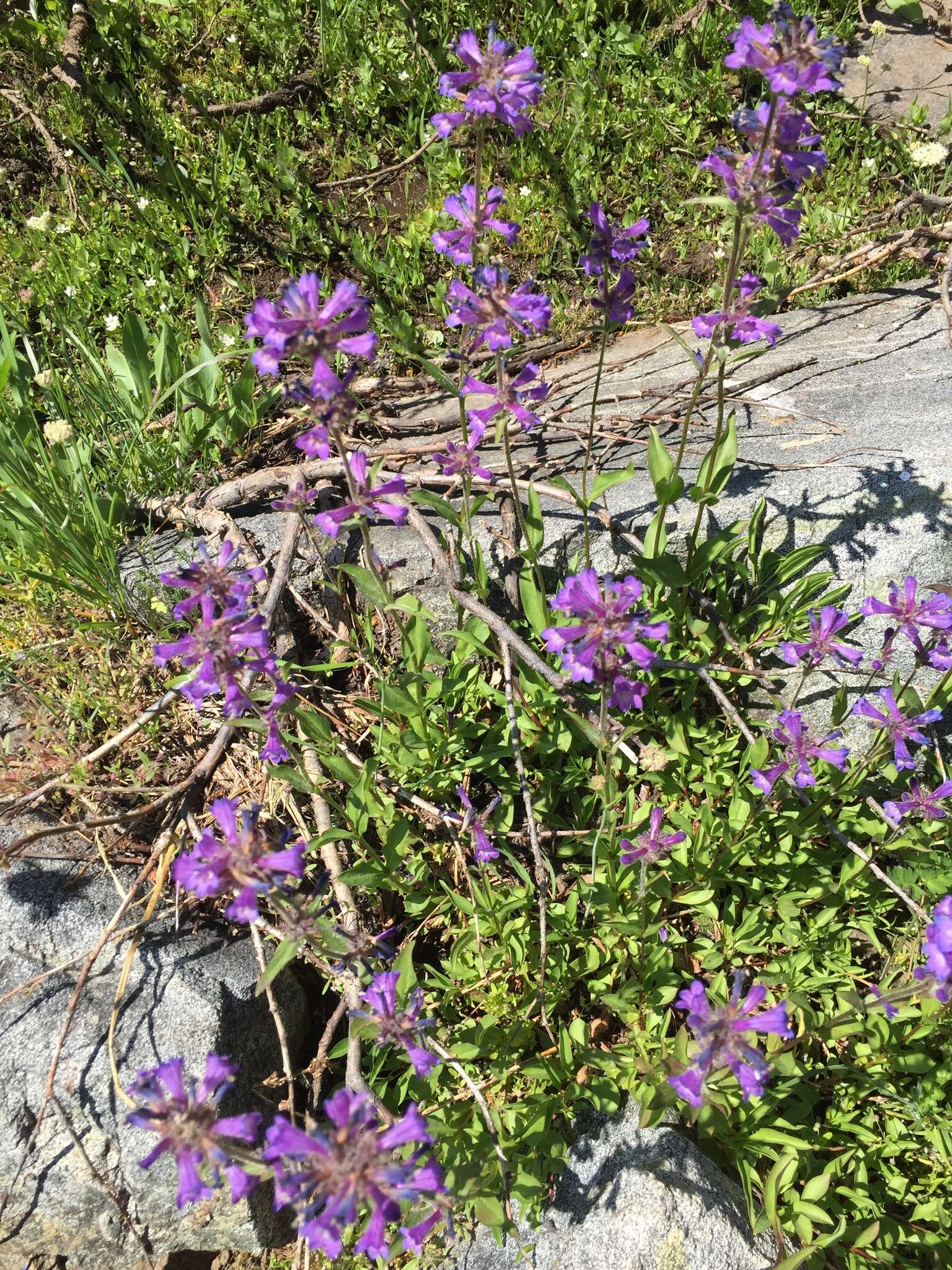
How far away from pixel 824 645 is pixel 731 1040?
158cm

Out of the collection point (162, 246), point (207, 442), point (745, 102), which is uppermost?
point (162, 246)

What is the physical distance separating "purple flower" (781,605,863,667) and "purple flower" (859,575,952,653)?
15cm

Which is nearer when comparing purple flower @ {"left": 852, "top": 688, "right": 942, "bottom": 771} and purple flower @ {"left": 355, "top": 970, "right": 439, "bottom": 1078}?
purple flower @ {"left": 355, "top": 970, "right": 439, "bottom": 1078}

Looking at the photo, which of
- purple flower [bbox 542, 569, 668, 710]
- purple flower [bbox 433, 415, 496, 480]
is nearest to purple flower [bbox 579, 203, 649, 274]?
purple flower [bbox 433, 415, 496, 480]

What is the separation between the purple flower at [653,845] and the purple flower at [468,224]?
84.6 inches

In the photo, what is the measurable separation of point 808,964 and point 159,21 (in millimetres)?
7234

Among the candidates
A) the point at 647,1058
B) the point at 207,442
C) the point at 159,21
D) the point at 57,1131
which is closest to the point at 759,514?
the point at 647,1058

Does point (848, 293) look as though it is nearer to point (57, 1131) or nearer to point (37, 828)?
point (37, 828)

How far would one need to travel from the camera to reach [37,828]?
3736 mm

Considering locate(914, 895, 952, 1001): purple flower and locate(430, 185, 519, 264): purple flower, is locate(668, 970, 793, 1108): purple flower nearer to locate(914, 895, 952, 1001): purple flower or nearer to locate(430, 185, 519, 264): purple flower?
locate(914, 895, 952, 1001): purple flower

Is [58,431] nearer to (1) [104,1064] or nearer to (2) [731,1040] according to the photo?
(1) [104,1064]

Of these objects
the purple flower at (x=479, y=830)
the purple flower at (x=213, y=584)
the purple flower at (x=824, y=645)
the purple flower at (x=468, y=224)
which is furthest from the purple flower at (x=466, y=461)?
the purple flower at (x=824, y=645)

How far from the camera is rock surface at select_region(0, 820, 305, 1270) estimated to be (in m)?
3.22

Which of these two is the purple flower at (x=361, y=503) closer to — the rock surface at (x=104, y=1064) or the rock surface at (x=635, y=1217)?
the rock surface at (x=104, y=1064)
